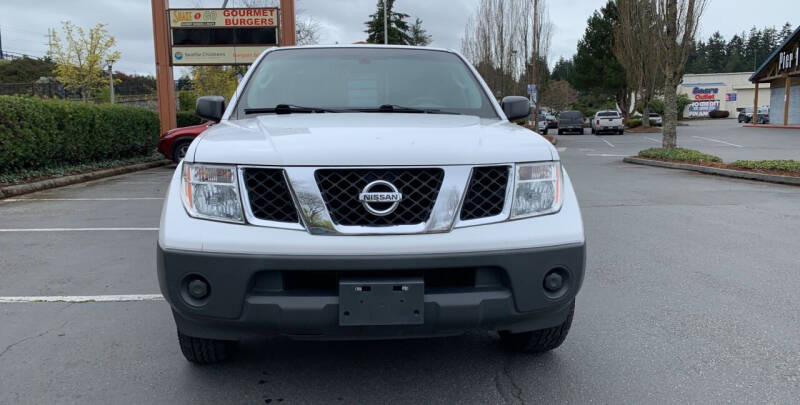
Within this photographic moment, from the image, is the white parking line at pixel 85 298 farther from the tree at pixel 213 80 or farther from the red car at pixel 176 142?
the tree at pixel 213 80

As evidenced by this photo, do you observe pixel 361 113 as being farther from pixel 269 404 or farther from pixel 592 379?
pixel 592 379

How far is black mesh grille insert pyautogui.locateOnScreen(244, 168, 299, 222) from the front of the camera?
7.91 ft

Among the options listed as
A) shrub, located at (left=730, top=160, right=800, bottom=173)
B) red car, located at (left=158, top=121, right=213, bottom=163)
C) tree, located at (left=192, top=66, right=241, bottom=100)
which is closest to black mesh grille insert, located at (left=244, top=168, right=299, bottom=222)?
shrub, located at (left=730, top=160, right=800, bottom=173)

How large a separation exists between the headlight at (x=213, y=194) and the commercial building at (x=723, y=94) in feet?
242

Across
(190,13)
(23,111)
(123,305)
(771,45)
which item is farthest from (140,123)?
(771,45)

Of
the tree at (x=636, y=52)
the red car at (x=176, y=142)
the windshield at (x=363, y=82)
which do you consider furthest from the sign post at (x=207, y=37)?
the tree at (x=636, y=52)

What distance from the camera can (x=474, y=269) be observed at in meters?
2.42

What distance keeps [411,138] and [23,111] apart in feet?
35.4

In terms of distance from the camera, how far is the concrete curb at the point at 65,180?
10.0 meters

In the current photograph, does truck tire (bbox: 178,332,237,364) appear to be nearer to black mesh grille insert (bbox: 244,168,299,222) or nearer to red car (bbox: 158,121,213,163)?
black mesh grille insert (bbox: 244,168,299,222)

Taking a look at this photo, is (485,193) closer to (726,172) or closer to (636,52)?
(726,172)

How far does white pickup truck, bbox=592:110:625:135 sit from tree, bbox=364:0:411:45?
24.0 meters

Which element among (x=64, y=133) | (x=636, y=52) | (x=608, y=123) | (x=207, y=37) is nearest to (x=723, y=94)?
(x=636, y=52)

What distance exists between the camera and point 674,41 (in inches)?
655
